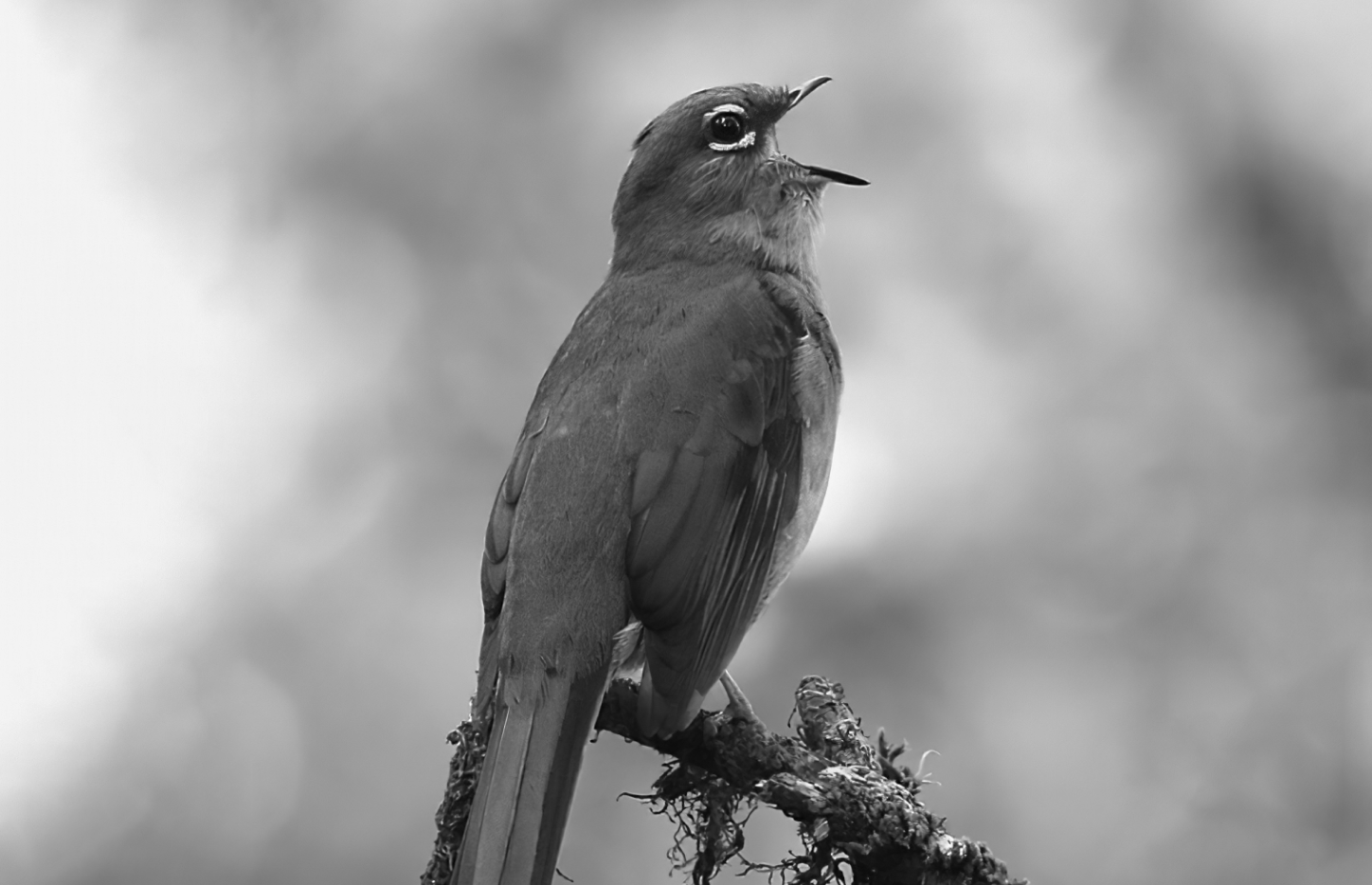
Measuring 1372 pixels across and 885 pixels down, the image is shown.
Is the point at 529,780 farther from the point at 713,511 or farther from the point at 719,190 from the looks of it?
the point at 719,190

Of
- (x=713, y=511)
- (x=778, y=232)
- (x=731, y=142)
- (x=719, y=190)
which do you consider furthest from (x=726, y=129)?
(x=713, y=511)

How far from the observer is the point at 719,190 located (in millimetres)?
4730

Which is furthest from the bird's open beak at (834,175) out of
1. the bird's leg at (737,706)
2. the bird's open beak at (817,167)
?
the bird's leg at (737,706)

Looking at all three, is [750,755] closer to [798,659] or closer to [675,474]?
[675,474]

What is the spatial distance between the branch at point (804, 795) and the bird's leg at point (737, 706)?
0.06 ft

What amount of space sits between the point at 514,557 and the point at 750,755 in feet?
2.42

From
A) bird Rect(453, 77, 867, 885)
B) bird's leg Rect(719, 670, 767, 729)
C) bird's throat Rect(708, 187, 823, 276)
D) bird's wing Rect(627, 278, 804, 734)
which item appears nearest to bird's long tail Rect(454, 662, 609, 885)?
bird Rect(453, 77, 867, 885)

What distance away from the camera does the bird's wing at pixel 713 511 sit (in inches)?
141

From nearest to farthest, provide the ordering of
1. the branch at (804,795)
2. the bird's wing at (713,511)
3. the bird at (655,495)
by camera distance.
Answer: the branch at (804,795)
the bird at (655,495)
the bird's wing at (713,511)

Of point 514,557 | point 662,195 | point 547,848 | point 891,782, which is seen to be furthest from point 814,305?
point 547,848

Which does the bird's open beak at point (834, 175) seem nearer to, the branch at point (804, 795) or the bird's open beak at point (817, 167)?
the bird's open beak at point (817, 167)

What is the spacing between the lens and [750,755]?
355 cm

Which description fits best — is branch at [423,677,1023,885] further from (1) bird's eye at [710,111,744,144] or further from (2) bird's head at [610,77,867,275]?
(1) bird's eye at [710,111,744,144]

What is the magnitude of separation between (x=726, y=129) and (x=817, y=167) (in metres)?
0.30
